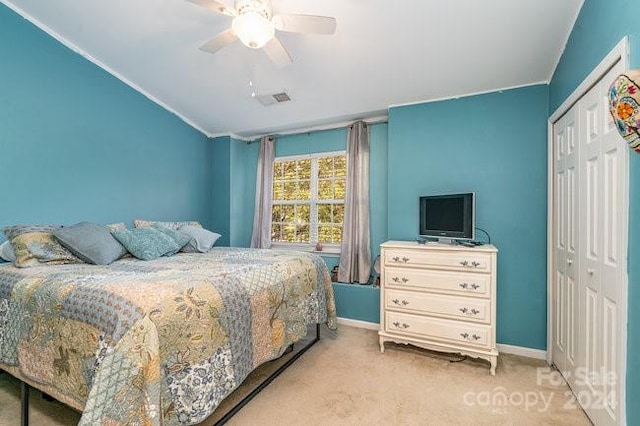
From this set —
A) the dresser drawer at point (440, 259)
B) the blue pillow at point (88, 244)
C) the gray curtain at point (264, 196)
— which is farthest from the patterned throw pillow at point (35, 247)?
the dresser drawer at point (440, 259)

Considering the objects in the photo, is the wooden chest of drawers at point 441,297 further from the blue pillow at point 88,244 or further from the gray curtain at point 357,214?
the blue pillow at point 88,244

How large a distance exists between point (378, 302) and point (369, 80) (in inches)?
90.2

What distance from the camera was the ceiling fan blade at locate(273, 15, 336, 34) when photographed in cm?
171

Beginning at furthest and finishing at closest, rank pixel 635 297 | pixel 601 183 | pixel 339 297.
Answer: pixel 339 297, pixel 601 183, pixel 635 297

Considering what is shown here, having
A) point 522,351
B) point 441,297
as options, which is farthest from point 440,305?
point 522,351

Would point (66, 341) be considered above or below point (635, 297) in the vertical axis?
below

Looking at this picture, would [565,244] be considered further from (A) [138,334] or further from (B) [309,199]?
(A) [138,334]

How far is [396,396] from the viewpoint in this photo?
2.03 metres

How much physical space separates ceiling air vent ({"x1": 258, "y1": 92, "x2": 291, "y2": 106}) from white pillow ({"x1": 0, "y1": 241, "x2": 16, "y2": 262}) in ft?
8.14

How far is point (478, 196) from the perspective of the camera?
2812 mm

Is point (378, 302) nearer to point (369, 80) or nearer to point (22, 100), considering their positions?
point (369, 80)

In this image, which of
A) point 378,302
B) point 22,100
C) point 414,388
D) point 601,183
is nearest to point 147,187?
point 22,100

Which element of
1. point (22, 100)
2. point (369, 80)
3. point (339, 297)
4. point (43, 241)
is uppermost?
point (369, 80)

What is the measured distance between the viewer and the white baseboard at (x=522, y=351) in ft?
8.43
